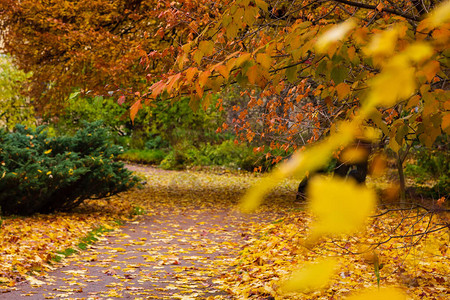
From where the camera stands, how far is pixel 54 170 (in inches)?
318

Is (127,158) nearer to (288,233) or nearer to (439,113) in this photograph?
(288,233)

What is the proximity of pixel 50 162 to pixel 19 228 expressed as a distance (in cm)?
150

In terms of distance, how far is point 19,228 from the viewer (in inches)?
289

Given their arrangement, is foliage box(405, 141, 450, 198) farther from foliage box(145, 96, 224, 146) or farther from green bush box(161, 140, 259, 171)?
foliage box(145, 96, 224, 146)

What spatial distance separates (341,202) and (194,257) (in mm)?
6221

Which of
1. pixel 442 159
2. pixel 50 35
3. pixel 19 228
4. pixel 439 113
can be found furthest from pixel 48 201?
pixel 442 159

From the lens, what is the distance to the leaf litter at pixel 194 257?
462 cm

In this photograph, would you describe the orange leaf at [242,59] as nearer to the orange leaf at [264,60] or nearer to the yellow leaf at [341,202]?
the orange leaf at [264,60]

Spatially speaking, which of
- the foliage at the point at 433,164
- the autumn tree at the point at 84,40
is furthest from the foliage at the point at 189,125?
the foliage at the point at 433,164

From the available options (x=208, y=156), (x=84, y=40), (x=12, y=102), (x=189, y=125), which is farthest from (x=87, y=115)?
(x=84, y=40)

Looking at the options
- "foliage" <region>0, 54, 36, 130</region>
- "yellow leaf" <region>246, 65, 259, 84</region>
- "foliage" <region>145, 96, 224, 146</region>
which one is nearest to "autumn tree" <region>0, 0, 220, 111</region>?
"foliage" <region>0, 54, 36, 130</region>

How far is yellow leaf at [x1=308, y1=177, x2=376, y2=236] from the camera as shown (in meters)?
0.52

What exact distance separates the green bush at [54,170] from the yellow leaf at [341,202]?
26.1ft

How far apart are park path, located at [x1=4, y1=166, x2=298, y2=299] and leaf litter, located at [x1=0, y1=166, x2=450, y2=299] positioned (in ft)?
0.04
